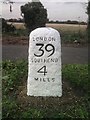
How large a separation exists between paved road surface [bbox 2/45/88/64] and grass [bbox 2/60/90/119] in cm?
161

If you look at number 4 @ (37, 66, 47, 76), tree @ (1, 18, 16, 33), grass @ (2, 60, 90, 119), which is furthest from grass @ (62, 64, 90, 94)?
tree @ (1, 18, 16, 33)

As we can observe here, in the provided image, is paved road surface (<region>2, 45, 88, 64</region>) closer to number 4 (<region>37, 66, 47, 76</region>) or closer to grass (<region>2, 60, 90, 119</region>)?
grass (<region>2, 60, 90, 119</region>)

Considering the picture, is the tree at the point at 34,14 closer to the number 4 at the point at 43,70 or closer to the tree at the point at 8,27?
the tree at the point at 8,27

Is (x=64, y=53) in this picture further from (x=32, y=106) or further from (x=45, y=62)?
(x=32, y=106)

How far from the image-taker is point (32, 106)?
18.3 ft

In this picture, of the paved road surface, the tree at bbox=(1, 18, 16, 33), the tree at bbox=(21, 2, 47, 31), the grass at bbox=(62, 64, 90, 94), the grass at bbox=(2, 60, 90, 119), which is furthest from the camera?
the tree at bbox=(1, 18, 16, 33)

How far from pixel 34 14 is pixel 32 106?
5378mm

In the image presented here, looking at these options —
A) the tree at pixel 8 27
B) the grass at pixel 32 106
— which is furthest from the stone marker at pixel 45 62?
the tree at pixel 8 27

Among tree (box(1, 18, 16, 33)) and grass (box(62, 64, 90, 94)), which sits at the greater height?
tree (box(1, 18, 16, 33))

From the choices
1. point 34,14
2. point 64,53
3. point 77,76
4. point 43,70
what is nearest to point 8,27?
point 34,14

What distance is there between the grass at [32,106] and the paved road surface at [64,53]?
5.28ft

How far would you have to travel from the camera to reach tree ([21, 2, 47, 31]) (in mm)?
9914

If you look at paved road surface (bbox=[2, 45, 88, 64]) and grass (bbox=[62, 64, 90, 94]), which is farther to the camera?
paved road surface (bbox=[2, 45, 88, 64])

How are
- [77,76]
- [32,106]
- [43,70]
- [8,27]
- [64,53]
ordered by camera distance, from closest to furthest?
[32,106]
[43,70]
[77,76]
[64,53]
[8,27]
